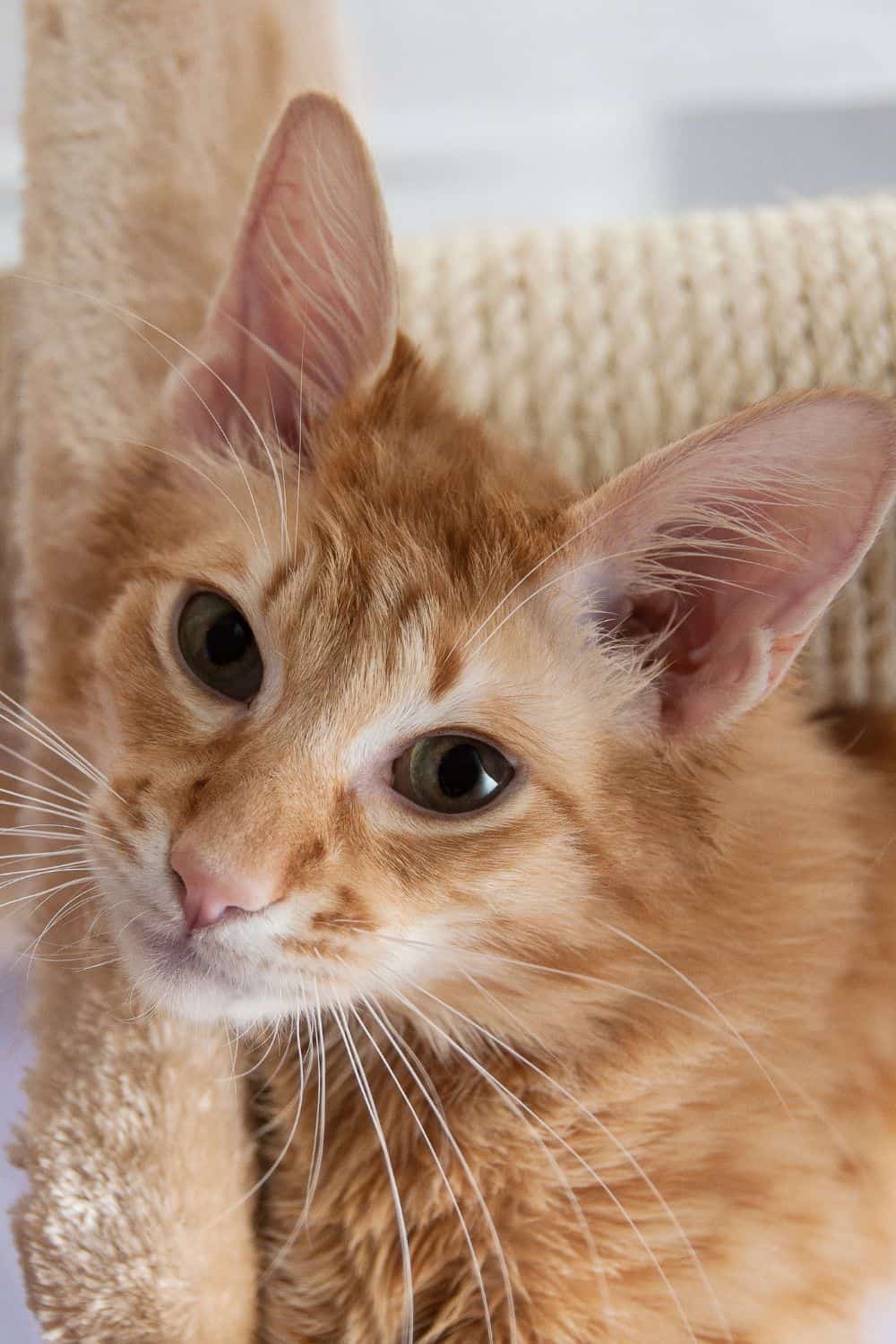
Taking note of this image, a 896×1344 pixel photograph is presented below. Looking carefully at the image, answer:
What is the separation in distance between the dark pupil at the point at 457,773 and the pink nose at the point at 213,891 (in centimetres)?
16

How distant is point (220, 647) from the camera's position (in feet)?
3.25

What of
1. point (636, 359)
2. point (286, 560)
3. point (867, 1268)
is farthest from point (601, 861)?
point (636, 359)

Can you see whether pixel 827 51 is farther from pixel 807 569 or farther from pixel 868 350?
pixel 807 569

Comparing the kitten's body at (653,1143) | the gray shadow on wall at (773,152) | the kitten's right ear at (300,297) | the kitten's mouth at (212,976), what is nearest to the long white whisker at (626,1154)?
the kitten's body at (653,1143)

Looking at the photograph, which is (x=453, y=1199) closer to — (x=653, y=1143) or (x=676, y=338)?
(x=653, y=1143)

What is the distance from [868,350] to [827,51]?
3.58 feet

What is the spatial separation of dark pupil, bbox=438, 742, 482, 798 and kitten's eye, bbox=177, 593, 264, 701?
0.16m

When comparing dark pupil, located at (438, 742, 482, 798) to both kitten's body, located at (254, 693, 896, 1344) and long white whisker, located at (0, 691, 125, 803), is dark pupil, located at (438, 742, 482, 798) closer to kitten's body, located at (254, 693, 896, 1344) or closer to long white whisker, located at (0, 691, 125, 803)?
kitten's body, located at (254, 693, 896, 1344)

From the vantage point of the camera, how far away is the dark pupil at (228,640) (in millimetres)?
986

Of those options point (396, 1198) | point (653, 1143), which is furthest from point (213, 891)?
point (653, 1143)

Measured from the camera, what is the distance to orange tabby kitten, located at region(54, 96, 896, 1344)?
35.1 inches

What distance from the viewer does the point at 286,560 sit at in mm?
983

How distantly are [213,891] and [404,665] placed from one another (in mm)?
211

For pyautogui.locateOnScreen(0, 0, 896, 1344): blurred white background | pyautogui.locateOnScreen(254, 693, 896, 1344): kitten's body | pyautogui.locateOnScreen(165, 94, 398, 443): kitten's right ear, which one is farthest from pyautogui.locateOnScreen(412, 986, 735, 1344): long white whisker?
pyautogui.locateOnScreen(0, 0, 896, 1344): blurred white background
